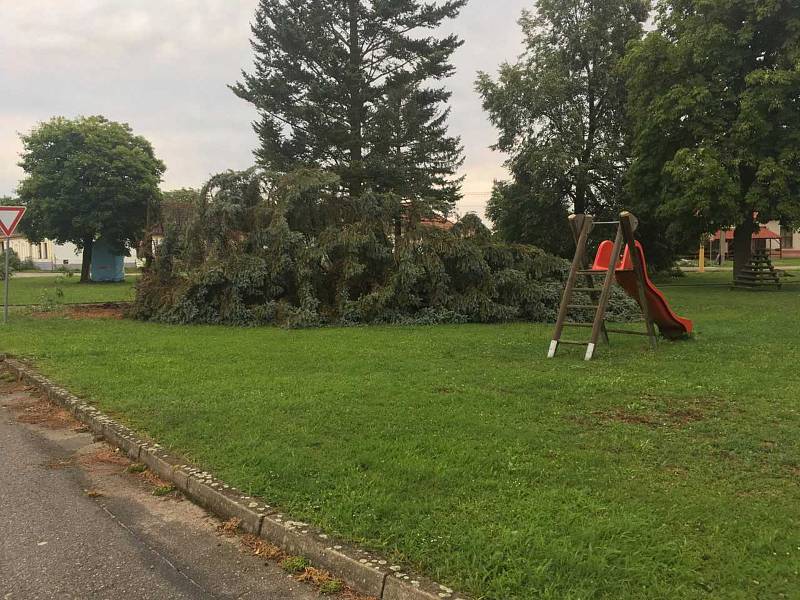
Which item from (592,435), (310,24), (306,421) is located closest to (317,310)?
(306,421)

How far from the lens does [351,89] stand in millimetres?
24688

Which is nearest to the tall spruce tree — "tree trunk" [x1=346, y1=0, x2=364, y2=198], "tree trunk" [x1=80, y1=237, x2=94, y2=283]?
"tree trunk" [x1=346, y1=0, x2=364, y2=198]

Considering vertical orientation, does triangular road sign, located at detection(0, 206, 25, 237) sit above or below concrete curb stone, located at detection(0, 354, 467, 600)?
above

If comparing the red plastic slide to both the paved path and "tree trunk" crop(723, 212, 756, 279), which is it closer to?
the paved path

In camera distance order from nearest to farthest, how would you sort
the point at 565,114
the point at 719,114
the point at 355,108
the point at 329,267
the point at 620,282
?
the point at 620,282 < the point at 329,267 < the point at 719,114 < the point at 355,108 < the point at 565,114

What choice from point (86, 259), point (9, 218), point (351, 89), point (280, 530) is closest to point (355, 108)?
point (351, 89)

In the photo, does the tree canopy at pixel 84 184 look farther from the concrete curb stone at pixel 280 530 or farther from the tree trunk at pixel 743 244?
the concrete curb stone at pixel 280 530

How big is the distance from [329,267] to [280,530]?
1102 cm

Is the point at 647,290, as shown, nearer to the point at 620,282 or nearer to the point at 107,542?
the point at 620,282

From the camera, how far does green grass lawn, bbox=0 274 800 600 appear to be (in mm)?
3188

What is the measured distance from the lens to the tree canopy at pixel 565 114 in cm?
2978

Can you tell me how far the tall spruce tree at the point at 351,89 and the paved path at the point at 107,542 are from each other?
19.7m

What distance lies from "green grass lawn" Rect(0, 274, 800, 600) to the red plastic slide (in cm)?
49

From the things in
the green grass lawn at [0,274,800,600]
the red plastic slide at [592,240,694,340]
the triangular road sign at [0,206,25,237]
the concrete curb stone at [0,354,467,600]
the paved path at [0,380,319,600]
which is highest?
the triangular road sign at [0,206,25,237]
